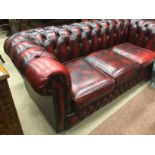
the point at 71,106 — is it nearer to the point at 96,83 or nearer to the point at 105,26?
the point at 96,83

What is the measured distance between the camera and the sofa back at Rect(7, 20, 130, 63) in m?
1.61

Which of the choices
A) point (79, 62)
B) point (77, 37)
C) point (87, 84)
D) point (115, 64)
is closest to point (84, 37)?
point (77, 37)

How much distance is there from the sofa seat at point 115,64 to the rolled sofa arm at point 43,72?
645 mm

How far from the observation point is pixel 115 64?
5.81 ft

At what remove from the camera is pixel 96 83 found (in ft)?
4.86

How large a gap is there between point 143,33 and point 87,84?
52.2 inches

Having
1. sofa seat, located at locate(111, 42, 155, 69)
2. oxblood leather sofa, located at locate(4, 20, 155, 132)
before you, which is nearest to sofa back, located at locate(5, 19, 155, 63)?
oxblood leather sofa, located at locate(4, 20, 155, 132)

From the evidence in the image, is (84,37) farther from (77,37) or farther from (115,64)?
(115,64)

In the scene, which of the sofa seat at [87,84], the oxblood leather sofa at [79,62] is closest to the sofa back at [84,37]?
the oxblood leather sofa at [79,62]

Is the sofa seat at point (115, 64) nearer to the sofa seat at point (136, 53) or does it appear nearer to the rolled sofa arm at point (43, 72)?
the sofa seat at point (136, 53)

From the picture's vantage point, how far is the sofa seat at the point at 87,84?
1.36 meters

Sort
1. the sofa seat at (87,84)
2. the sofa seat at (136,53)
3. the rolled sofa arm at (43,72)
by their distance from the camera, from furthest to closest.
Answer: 1. the sofa seat at (136,53)
2. the sofa seat at (87,84)
3. the rolled sofa arm at (43,72)

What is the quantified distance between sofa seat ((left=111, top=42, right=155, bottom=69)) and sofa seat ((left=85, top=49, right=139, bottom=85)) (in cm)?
12

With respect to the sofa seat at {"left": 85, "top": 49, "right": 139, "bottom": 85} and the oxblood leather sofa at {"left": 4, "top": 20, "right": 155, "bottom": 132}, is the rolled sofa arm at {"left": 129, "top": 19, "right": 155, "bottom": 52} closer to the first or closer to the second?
the oxblood leather sofa at {"left": 4, "top": 20, "right": 155, "bottom": 132}
